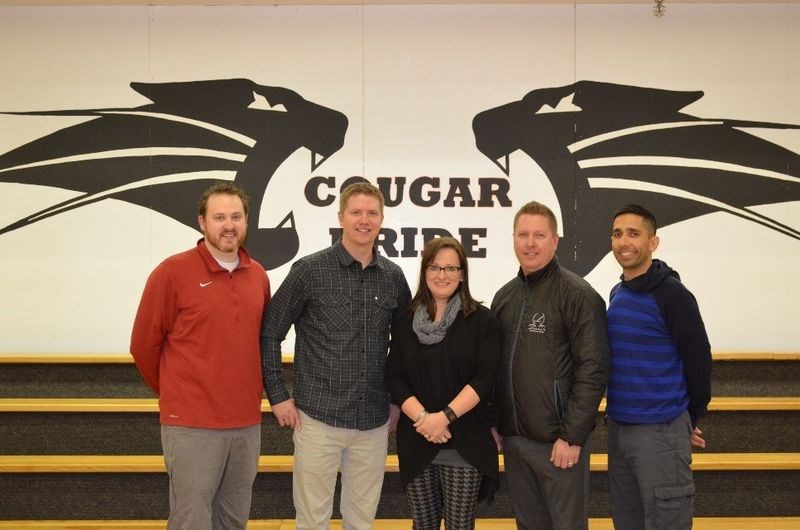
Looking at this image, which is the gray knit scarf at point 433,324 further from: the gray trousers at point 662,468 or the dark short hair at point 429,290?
the gray trousers at point 662,468

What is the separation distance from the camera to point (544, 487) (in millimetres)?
2779

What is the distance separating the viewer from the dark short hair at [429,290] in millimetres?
2809

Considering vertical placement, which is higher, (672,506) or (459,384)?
(459,384)

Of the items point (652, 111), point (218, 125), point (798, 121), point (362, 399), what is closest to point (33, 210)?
point (218, 125)

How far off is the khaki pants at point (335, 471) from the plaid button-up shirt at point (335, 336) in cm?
6

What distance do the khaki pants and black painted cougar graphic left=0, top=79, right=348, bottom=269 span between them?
7.15 ft

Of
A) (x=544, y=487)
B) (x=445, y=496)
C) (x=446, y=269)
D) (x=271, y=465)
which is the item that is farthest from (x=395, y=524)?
(x=446, y=269)

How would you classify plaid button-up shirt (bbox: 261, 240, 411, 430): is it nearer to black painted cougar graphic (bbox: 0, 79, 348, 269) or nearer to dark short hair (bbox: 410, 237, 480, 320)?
dark short hair (bbox: 410, 237, 480, 320)

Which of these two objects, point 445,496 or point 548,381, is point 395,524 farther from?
point 548,381

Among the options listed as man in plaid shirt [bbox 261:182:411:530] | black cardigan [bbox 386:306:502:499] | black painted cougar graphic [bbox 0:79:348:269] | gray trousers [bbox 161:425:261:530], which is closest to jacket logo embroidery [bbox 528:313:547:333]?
black cardigan [bbox 386:306:502:499]

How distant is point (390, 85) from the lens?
4.92 m

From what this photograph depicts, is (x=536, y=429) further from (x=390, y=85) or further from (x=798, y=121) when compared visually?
(x=798, y=121)

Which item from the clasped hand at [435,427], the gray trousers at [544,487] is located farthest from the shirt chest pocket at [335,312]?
the gray trousers at [544,487]

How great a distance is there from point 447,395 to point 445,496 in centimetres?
37
